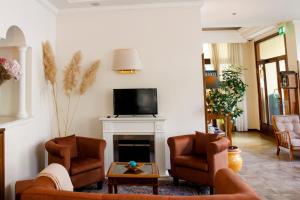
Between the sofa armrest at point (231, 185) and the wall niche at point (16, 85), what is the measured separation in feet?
10.3

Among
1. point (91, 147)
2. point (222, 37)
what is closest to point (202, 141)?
point (91, 147)

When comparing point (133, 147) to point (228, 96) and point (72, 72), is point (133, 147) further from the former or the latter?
point (228, 96)

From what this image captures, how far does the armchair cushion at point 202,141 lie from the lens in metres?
3.78

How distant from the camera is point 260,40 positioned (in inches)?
303

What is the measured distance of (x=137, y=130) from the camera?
422cm

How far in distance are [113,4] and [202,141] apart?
9.99 ft

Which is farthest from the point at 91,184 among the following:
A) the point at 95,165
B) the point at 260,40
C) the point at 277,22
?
the point at 260,40

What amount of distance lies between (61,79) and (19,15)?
1451mm

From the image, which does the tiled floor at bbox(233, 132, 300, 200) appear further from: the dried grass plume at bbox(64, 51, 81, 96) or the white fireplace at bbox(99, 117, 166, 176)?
the dried grass plume at bbox(64, 51, 81, 96)

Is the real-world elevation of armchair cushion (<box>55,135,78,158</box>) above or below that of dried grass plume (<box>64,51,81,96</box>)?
below

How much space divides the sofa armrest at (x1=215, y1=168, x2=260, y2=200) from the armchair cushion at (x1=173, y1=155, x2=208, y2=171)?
4.65ft

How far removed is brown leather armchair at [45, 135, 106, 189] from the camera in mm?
3312

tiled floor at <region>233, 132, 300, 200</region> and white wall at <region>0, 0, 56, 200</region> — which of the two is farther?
tiled floor at <region>233, 132, 300, 200</region>

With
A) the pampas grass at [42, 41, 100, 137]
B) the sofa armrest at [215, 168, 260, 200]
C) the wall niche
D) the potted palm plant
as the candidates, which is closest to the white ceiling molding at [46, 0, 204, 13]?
the pampas grass at [42, 41, 100, 137]
